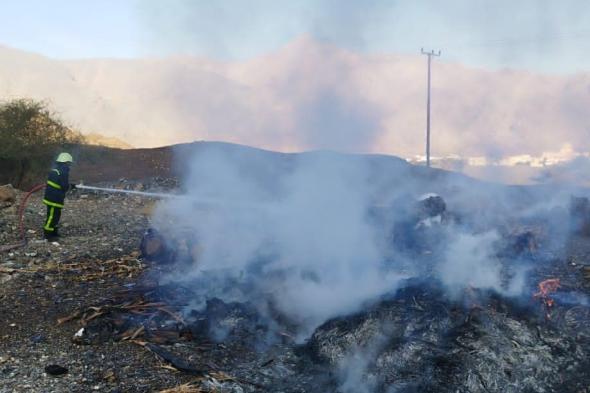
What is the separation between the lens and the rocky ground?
14.8 feet

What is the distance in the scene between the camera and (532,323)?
5051 millimetres

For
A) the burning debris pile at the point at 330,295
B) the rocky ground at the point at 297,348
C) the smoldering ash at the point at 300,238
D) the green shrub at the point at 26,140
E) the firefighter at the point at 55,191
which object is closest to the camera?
the rocky ground at the point at 297,348

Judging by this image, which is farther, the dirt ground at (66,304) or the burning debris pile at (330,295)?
the burning debris pile at (330,295)

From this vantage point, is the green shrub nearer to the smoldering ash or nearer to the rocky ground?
the smoldering ash

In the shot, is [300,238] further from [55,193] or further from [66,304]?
[55,193]

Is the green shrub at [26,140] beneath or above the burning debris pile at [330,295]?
above

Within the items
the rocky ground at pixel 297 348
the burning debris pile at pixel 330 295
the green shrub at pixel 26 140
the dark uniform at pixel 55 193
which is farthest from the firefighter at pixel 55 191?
the green shrub at pixel 26 140

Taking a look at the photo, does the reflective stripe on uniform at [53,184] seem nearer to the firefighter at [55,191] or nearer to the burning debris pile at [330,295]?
the firefighter at [55,191]

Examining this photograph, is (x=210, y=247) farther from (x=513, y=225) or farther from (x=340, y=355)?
(x=513, y=225)

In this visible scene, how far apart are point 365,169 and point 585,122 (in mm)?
12893

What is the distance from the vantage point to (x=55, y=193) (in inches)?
346

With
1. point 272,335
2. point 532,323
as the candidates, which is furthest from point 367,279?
point 532,323

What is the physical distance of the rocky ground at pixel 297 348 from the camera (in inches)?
177

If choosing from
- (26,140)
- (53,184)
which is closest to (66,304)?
(53,184)
